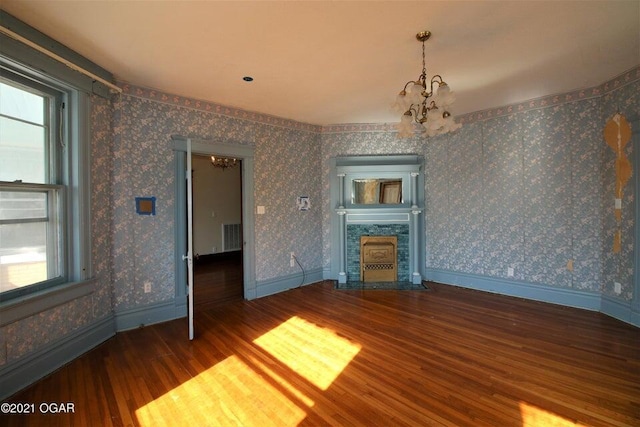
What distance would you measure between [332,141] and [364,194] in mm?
1059

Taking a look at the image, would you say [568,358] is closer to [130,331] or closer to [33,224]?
[130,331]

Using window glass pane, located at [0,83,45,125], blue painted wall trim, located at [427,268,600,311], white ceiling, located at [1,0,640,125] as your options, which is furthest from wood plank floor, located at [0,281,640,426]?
white ceiling, located at [1,0,640,125]

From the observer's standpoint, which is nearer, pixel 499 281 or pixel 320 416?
pixel 320 416

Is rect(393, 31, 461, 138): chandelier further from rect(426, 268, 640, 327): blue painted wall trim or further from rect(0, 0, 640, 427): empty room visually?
rect(426, 268, 640, 327): blue painted wall trim

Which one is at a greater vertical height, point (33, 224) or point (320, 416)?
point (33, 224)

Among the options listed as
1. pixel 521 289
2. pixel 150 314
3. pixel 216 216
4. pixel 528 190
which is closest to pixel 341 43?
pixel 528 190

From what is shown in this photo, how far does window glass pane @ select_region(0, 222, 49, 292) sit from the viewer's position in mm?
2074

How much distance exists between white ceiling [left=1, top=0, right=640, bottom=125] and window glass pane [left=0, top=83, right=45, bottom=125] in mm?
506

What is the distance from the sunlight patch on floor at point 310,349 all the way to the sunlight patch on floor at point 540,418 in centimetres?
120

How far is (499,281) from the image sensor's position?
13.7 ft

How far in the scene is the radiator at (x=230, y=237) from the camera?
727 cm

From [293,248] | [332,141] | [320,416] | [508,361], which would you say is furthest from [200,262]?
[508,361]

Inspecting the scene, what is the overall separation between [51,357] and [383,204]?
422 centimetres

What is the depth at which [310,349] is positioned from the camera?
2.63 m
